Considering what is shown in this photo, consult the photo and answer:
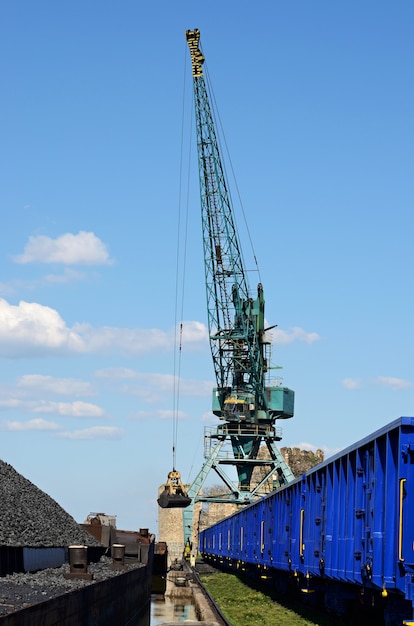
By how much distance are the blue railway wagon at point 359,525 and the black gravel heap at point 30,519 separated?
24.1 feet

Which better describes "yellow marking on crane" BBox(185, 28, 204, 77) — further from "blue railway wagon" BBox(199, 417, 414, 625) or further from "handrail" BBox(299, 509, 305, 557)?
"handrail" BBox(299, 509, 305, 557)

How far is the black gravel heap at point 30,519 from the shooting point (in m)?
27.9

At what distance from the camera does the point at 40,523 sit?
3319cm

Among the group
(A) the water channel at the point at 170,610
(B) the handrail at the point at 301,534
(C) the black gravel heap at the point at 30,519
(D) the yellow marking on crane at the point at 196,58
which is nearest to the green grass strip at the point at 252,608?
(A) the water channel at the point at 170,610

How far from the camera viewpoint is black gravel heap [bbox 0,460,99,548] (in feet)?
91.6

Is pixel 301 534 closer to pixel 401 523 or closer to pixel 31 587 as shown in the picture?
pixel 31 587

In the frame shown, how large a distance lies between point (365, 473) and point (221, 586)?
92.7 feet

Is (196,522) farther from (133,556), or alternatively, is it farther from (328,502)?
(328,502)

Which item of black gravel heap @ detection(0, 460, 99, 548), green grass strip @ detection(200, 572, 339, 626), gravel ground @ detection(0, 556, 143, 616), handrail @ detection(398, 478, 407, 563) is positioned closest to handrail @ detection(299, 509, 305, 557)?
green grass strip @ detection(200, 572, 339, 626)

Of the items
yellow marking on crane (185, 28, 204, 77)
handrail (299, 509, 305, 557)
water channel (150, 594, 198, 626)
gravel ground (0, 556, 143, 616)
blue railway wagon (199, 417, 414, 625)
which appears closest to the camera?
Answer: blue railway wagon (199, 417, 414, 625)

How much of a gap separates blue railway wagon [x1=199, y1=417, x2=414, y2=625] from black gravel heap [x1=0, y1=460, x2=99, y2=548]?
7.36 metres

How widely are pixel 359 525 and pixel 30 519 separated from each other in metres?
17.8

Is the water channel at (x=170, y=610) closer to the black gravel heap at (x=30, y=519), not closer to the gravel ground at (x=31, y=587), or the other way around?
the black gravel heap at (x=30, y=519)

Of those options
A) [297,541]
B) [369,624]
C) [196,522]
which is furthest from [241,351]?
[369,624]
